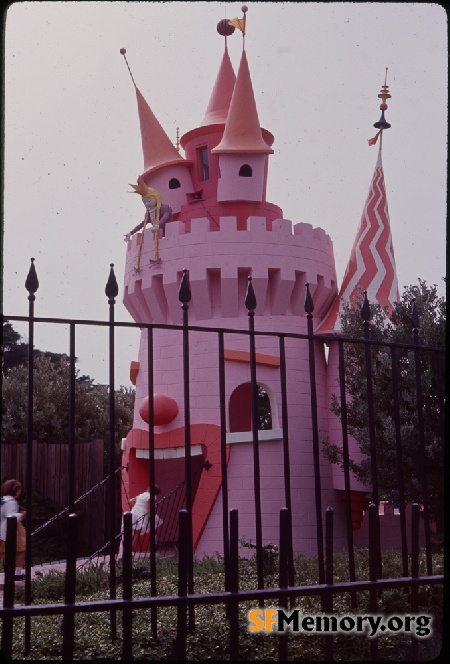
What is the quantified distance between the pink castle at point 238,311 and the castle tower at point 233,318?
2 centimetres

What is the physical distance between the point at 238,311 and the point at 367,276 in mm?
3136

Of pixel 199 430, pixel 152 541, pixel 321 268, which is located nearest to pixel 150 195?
pixel 321 268

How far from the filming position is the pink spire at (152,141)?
1561cm

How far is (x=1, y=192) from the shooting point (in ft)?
9.86

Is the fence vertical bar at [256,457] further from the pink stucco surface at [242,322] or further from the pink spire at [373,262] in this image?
the pink spire at [373,262]

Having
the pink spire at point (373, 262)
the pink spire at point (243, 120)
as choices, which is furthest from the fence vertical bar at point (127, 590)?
the pink spire at point (243, 120)

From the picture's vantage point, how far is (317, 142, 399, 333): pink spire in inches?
581

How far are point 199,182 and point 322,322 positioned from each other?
4.19 m

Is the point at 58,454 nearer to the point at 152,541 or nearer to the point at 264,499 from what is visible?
the point at 264,499

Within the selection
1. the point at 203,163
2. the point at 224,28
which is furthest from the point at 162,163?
the point at 224,28

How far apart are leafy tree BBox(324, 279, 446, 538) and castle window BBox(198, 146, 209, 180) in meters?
4.70

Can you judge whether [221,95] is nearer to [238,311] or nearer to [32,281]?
[238,311]

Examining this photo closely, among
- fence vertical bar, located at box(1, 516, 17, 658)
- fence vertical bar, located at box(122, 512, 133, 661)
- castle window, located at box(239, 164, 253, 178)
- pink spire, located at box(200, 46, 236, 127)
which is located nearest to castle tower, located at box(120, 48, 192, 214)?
pink spire, located at box(200, 46, 236, 127)

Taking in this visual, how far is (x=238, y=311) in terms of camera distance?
1399cm
